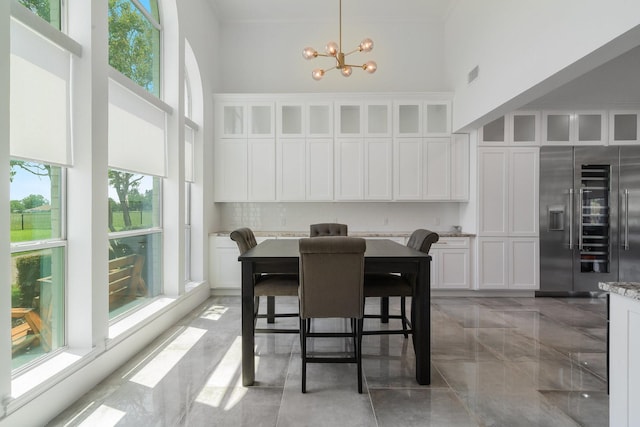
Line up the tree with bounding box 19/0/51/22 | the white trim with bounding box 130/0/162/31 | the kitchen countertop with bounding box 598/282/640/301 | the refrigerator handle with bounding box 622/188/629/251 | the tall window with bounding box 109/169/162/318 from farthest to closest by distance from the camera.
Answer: the refrigerator handle with bounding box 622/188/629/251, the white trim with bounding box 130/0/162/31, the tall window with bounding box 109/169/162/318, the tree with bounding box 19/0/51/22, the kitchen countertop with bounding box 598/282/640/301

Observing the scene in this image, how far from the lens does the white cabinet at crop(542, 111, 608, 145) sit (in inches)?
183

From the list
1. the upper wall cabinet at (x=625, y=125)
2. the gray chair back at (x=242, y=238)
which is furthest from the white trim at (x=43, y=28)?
the upper wall cabinet at (x=625, y=125)

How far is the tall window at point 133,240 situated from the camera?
9.25ft

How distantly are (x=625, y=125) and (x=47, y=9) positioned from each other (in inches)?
258

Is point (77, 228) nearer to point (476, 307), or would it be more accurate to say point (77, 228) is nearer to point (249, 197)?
point (249, 197)

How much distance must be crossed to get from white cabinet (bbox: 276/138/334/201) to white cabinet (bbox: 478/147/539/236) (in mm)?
2168

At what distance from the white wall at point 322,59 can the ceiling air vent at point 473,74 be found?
3.59ft

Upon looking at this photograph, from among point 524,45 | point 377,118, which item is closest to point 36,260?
point 524,45

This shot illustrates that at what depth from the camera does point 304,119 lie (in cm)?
491

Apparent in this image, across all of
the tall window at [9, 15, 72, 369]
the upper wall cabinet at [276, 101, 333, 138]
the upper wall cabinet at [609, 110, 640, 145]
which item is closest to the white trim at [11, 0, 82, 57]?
the tall window at [9, 15, 72, 369]

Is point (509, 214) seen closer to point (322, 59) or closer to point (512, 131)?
point (512, 131)

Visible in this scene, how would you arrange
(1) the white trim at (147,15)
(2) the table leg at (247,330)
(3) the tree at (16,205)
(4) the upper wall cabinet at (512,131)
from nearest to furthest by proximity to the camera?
(3) the tree at (16,205), (2) the table leg at (247,330), (1) the white trim at (147,15), (4) the upper wall cabinet at (512,131)

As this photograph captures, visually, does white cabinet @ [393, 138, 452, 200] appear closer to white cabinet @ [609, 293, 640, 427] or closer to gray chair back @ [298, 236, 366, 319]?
gray chair back @ [298, 236, 366, 319]

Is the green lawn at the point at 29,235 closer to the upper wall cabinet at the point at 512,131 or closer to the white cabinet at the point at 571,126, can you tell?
the upper wall cabinet at the point at 512,131
